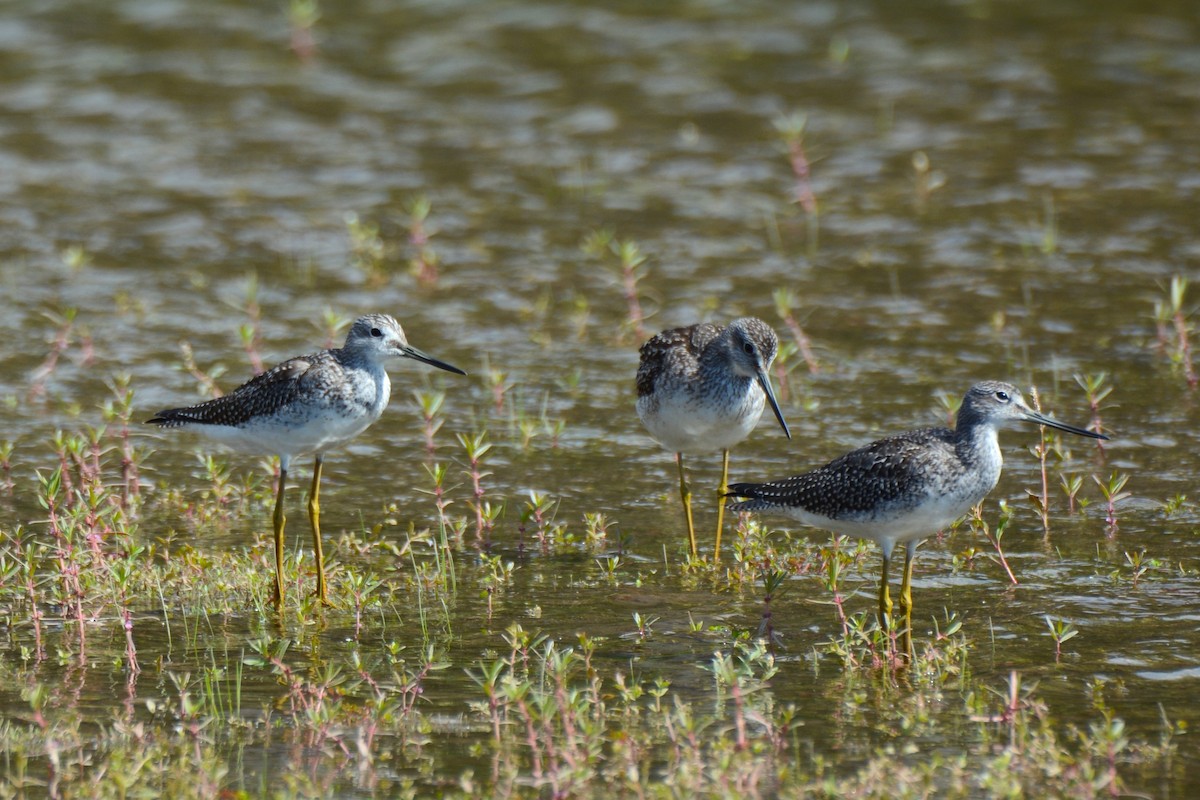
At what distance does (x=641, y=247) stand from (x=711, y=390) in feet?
18.5

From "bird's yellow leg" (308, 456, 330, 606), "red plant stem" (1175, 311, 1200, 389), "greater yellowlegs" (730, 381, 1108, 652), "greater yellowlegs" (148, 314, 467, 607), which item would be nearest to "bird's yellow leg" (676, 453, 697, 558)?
"greater yellowlegs" (730, 381, 1108, 652)

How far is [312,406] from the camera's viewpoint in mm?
9508

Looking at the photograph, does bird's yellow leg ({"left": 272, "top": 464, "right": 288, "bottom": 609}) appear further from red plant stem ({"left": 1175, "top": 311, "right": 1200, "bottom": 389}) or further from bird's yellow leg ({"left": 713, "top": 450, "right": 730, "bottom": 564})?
red plant stem ({"left": 1175, "top": 311, "right": 1200, "bottom": 389})

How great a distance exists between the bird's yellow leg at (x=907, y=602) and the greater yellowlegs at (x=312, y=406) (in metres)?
3.16

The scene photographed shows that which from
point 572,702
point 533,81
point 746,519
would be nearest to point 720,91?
point 533,81

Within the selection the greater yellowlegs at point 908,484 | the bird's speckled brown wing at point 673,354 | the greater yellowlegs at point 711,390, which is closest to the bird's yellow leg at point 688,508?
the greater yellowlegs at point 711,390

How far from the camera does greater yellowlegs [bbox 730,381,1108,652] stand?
28.6 feet

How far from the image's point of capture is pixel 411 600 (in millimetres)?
9539

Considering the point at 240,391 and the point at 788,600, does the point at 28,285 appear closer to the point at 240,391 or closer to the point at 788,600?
the point at 240,391

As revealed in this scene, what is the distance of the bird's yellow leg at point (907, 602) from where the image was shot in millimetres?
8609

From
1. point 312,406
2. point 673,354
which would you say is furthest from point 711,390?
point 312,406

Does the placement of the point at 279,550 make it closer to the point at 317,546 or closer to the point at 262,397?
the point at 317,546

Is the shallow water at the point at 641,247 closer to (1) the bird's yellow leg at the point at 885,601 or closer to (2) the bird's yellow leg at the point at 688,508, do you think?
(2) the bird's yellow leg at the point at 688,508

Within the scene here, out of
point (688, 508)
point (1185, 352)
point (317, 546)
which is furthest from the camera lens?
point (1185, 352)
